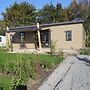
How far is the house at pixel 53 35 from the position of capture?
31297mm

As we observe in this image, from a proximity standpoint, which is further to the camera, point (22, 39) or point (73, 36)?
point (22, 39)

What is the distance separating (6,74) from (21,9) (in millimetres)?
48292

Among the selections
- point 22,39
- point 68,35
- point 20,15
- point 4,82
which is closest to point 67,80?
point 4,82

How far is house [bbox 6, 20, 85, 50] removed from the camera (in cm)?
3130

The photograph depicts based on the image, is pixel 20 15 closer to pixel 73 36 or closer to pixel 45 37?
pixel 45 37

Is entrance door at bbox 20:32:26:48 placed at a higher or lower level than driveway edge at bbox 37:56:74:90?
higher

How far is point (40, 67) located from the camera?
14625 mm

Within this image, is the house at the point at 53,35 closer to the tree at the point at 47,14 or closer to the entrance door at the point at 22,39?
the entrance door at the point at 22,39

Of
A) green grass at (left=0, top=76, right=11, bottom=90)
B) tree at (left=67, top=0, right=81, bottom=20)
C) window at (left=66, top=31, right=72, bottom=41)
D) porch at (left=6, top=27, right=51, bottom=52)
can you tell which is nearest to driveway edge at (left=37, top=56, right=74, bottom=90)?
green grass at (left=0, top=76, right=11, bottom=90)

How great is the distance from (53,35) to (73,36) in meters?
2.85

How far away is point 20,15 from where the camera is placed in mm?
58344

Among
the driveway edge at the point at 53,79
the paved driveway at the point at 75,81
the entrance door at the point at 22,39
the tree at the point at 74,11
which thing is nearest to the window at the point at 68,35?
the entrance door at the point at 22,39

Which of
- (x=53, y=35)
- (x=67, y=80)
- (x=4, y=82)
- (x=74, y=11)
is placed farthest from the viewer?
(x=74, y=11)

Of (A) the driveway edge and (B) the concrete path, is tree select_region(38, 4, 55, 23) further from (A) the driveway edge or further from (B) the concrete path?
(B) the concrete path
